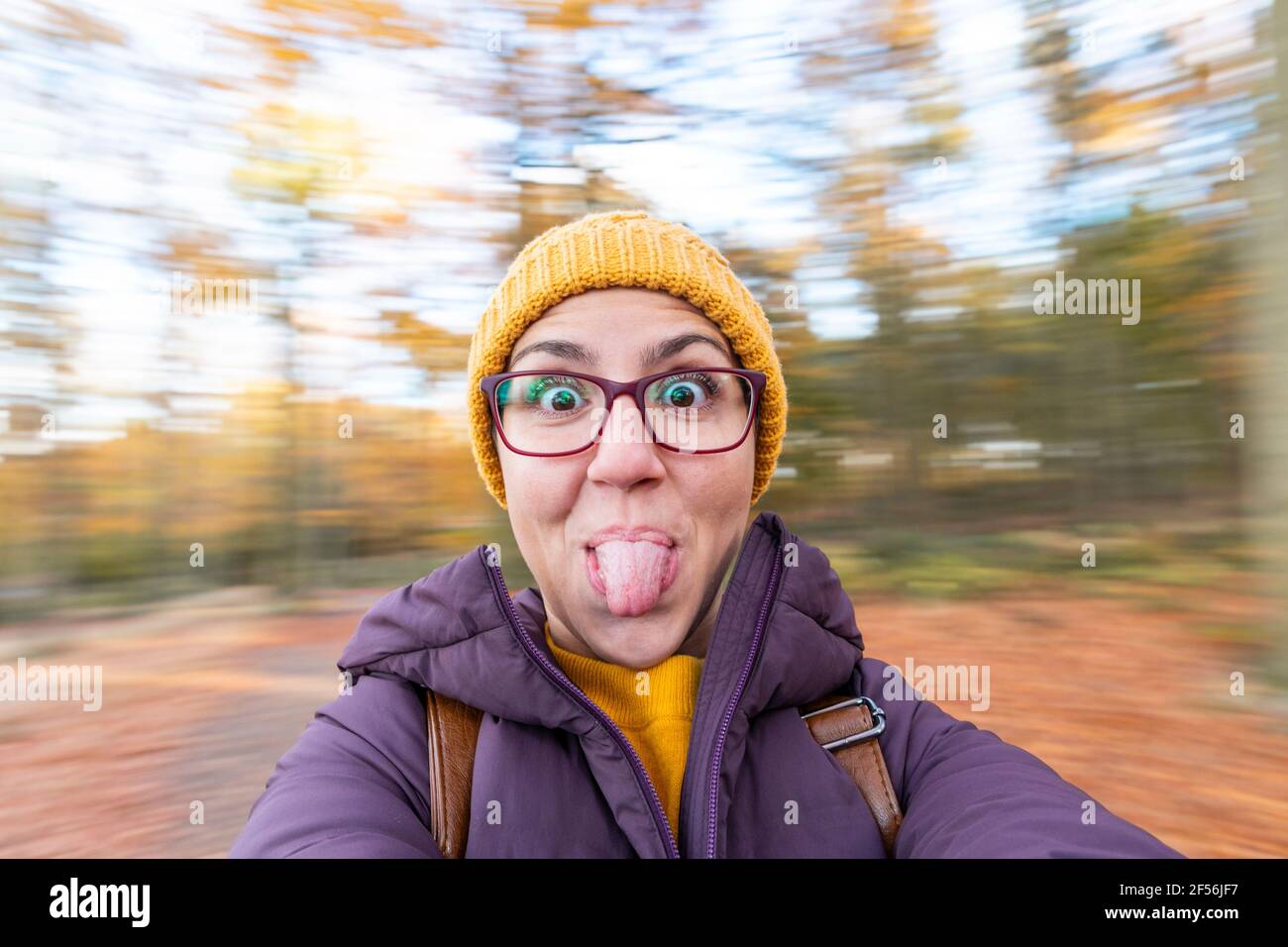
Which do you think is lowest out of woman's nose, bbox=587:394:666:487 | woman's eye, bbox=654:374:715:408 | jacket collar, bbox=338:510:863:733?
jacket collar, bbox=338:510:863:733

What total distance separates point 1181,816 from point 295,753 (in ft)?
7.33

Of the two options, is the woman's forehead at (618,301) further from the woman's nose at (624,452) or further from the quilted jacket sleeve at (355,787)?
the quilted jacket sleeve at (355,787)

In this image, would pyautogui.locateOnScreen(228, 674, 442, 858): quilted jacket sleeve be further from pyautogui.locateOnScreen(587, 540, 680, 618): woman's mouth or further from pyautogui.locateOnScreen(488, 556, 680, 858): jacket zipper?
pyautogui.locateOnScreen(587, 540, 680, 618): woman's mouth

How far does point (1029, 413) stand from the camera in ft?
8.67

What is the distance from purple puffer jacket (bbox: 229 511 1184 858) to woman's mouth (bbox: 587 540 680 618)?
0.12m

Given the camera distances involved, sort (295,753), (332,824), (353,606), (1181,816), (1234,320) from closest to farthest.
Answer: (332,824), (295,753), (1181,816), (1234,320), (353,606)

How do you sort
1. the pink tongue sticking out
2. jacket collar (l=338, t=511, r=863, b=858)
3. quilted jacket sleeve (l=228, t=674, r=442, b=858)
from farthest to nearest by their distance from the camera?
the pink tongue sticking out → jacket collar (l=338, t=511, r=863, b=858) → quilted jacket sleeve (l=228, t=674, r=442, b=858)

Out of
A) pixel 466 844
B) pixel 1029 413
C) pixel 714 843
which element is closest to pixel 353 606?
pixel 466 844

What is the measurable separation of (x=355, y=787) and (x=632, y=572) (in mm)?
500

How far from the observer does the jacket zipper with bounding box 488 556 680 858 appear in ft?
3.45

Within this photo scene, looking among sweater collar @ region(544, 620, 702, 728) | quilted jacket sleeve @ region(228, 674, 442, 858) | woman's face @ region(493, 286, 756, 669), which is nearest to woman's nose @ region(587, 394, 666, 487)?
woman's face @ region(493, 286, 756, 669)

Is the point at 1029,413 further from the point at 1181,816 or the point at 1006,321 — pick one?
the point at 1181,816

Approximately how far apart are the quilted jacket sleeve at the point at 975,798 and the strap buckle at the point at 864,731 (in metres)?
0.04

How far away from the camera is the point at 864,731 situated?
1216 millimetres
